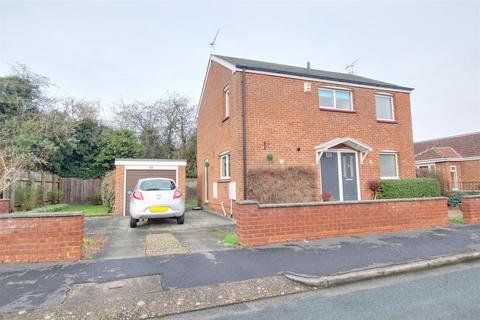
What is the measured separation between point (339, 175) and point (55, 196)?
16.2 metres

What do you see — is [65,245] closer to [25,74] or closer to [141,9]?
[141,9]

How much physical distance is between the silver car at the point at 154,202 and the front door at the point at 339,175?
5.97 m

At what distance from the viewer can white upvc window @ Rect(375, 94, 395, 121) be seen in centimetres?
1239

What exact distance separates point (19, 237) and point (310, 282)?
5.11 m

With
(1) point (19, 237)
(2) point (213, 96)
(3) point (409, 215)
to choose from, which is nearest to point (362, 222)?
(3) point (409, 215)

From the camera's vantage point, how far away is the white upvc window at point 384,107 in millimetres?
12391

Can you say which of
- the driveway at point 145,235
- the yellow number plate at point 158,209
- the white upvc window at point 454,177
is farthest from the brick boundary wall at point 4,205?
the white upvc window at point 454,177

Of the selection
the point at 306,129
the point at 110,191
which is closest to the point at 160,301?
the point at 306,129

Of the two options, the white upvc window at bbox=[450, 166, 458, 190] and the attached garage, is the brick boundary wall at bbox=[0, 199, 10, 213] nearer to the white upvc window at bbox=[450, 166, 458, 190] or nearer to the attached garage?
the attached garage

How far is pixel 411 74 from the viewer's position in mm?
19391

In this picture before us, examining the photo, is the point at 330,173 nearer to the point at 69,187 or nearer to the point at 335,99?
the point at 335,99

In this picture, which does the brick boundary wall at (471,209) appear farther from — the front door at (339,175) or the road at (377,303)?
the road at (377,303)

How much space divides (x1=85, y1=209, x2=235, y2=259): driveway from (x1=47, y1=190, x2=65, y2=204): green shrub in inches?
321

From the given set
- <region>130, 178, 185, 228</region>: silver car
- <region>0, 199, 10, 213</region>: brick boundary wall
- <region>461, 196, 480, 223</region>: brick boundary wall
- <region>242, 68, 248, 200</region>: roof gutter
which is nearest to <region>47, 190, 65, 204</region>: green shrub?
<region>0, 199, 10, 213</region>: brick boundary wall
